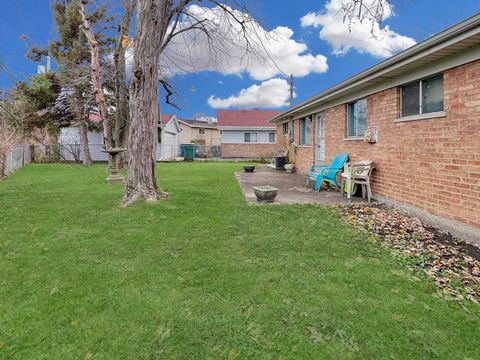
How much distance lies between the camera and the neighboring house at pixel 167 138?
25.9 m

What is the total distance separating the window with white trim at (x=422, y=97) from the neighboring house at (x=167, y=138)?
1995cm

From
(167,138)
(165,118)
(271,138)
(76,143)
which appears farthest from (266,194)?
(165,118)

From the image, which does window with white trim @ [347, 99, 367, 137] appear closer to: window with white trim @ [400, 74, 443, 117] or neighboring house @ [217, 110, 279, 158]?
window with white trim @ [400, 74, 443, 117]

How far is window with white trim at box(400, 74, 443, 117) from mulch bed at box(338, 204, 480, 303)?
6.37ft

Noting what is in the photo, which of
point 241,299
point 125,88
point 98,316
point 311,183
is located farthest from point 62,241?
point 125,88

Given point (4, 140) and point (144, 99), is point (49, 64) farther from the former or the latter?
point (144, 99)

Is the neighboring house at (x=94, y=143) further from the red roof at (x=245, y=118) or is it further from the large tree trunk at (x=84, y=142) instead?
the red roof at (x=245, y=118)

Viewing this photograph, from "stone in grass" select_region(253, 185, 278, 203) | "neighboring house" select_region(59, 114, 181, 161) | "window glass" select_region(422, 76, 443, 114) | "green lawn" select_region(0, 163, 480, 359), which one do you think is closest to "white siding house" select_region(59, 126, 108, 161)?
"neighboring house" select_region(59, 114, 181, 161)

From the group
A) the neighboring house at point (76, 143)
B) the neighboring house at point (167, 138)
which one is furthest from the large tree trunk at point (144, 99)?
the neighboring house at point (167, 138)

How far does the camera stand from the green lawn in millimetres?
2270

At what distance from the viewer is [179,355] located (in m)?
2.17

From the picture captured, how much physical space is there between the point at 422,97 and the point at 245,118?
76.1ft

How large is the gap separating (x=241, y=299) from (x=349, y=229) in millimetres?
2831

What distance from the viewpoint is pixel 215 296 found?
2.98m
